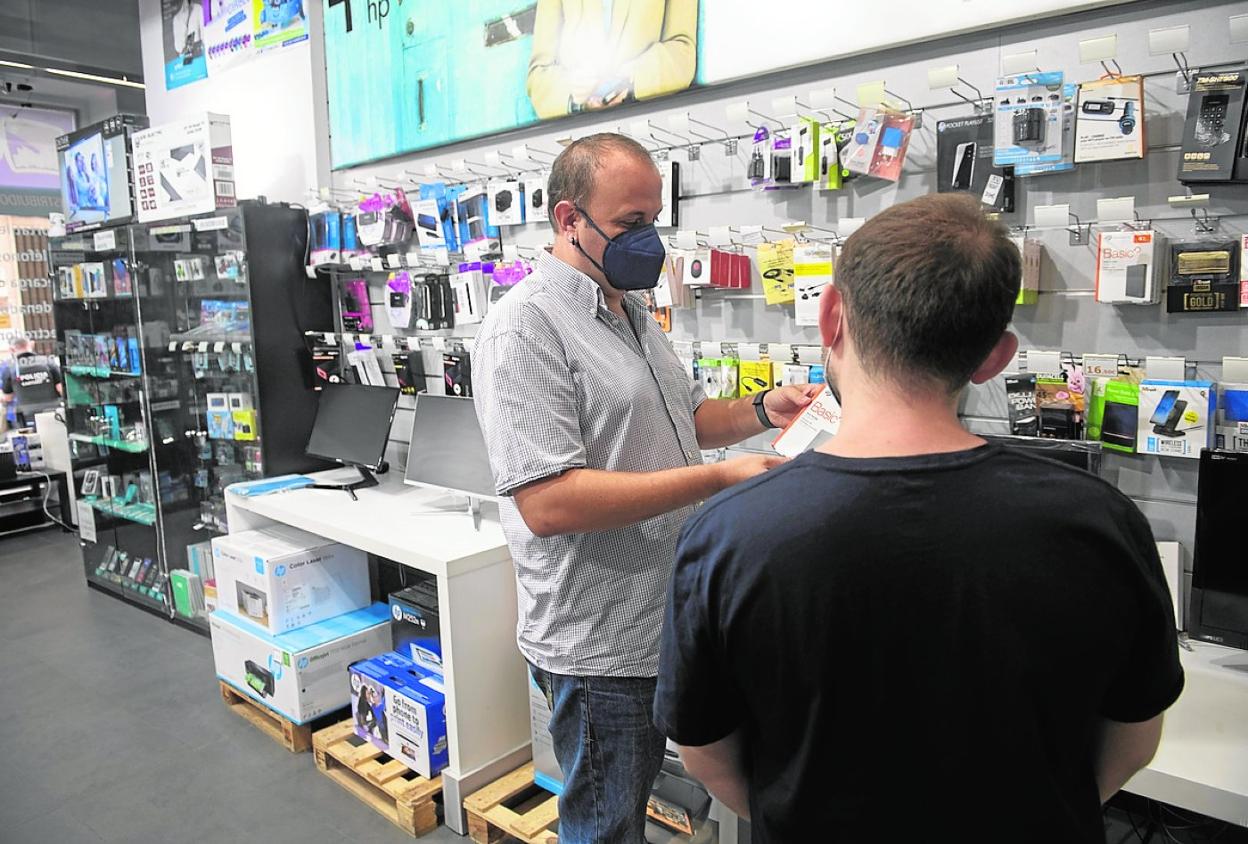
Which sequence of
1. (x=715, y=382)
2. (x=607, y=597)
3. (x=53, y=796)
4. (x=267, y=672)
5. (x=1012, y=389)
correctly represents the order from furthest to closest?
(x=267, y=672) → (x=53, y=796) → (x=715, y=382) → (x=1012, y=389) → (x=607, y=597)

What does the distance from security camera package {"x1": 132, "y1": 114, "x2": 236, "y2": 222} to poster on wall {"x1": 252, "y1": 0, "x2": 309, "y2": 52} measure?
60 cm

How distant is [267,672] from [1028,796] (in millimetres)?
3092

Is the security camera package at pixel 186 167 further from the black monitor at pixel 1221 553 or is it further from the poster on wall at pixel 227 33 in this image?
the black monitor at pixel 1221 553

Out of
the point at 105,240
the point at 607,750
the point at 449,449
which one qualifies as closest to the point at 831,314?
the point at 607,750

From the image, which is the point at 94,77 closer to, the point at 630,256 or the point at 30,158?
the point at 30,158

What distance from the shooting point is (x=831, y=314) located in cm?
87

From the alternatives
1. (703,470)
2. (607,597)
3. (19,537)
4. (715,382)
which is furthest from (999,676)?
(19,537)

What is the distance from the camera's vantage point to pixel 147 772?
3.04m

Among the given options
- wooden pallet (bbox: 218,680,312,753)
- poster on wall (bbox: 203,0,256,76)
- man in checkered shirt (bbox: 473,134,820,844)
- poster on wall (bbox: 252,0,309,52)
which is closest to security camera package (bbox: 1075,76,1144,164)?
man in checkered shirt (bbox: 473,134,820,844)

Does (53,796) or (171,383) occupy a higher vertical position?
(171,383)

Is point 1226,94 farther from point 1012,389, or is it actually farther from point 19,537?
point 19,537

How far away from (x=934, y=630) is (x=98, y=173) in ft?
17.7

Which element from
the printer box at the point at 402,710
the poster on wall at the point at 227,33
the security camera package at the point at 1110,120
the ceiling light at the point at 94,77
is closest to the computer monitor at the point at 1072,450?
the security camera package at the point at 1110,120

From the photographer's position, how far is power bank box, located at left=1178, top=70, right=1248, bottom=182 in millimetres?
1773
